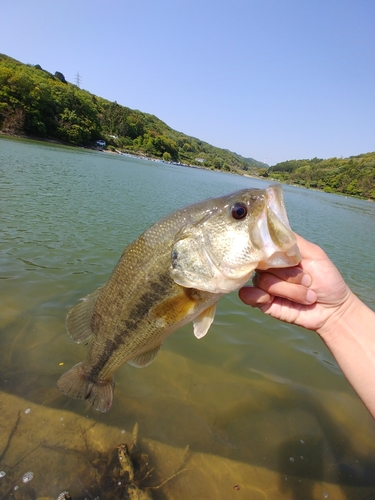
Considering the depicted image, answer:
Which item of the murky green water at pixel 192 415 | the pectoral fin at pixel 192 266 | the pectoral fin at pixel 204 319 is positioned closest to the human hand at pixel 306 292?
the pectoral fin at pixel 204 319

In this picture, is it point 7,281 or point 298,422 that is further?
point 7,281

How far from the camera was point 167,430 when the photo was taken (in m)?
3.36

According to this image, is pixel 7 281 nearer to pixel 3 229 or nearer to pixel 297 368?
pixel 3 229

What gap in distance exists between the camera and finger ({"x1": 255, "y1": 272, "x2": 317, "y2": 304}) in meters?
2.24

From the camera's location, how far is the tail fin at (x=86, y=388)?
2.55m

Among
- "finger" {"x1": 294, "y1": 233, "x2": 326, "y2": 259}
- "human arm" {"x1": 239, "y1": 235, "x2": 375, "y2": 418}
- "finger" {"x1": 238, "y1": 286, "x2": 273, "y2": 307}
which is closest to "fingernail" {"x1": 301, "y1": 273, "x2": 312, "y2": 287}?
"human arm" {"x1": 239, "y1": 235, "x2": 375, "y2": 418}

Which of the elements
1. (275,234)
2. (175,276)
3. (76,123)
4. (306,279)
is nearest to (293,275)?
(306,279)

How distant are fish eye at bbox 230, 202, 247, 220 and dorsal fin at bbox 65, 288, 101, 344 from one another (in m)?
1.50

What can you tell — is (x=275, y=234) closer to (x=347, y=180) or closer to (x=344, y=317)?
(x=344, y=317)

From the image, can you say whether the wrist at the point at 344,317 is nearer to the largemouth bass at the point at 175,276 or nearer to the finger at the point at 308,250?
the finger at the point at 308,250

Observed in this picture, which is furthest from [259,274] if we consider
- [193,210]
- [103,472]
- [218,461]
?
[103,472]

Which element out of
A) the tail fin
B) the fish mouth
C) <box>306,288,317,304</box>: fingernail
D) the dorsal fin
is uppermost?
the fish mouth

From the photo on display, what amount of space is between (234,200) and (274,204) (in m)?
0.30

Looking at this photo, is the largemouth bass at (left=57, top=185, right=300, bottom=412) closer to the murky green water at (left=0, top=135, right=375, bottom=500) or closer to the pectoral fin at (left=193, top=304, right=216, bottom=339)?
the pectoral fin at (left=193, top=304, right=216, bottom=339)
